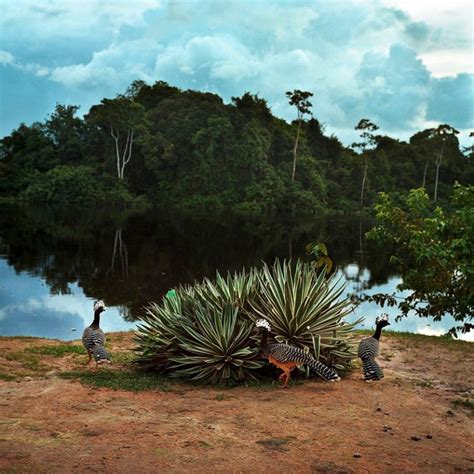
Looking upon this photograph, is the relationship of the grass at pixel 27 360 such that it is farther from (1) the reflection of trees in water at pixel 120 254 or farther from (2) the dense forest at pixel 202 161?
(2) the dense forest at pixel 202 161

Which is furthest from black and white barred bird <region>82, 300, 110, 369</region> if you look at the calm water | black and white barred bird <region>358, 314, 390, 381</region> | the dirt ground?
the calm water

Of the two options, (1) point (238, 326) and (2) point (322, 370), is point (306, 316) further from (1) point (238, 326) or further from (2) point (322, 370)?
(1) point (238, 326)

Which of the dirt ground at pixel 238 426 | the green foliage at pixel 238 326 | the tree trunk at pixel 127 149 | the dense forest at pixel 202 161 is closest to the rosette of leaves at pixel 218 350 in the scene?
the green foliage at pixel 238 326

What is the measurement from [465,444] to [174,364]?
4.16 m

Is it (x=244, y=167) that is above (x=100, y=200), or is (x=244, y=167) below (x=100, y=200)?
above

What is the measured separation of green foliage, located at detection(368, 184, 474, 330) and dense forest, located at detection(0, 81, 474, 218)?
178ft

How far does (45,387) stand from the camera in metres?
7.61

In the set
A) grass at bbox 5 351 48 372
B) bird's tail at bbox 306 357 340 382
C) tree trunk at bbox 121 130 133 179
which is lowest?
grass at bbox 5 351 48 372

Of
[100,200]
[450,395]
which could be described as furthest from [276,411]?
A: [100,200]

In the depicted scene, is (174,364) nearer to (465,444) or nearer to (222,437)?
(222,437)

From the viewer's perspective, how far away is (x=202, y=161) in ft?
245

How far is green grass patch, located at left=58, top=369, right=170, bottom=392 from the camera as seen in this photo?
780cm

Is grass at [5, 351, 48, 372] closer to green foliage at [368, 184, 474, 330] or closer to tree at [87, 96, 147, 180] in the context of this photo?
green foliage at [368, 184, 474, 330]

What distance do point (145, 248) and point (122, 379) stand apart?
2658 centimetres
